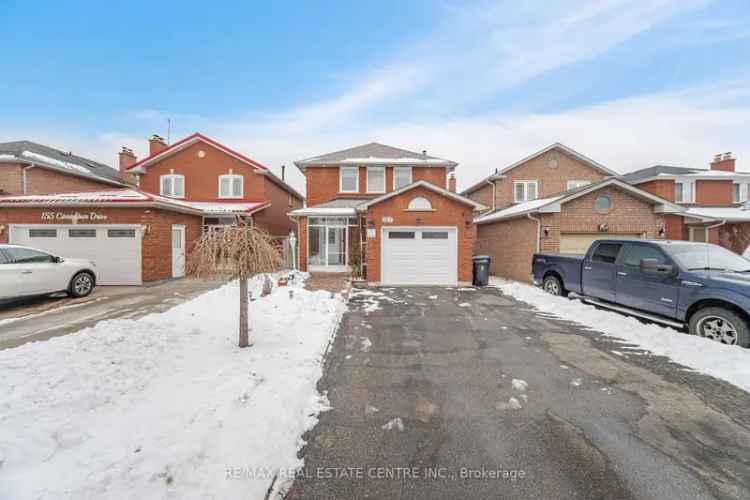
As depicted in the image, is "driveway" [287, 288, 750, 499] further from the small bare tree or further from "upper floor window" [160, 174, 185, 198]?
"upper floor window" [160, 174, 185, 198]

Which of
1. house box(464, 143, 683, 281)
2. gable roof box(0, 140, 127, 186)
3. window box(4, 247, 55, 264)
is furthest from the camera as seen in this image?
gable roof box(0, 140, 127, 186)

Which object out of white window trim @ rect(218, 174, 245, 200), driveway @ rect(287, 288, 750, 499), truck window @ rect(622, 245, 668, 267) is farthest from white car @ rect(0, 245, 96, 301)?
truck window @ rect(622, 245, 668, 267)

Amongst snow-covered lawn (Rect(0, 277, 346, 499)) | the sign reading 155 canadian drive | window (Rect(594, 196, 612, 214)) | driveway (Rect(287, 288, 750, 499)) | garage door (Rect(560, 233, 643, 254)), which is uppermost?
window (Rect(594, 196, 612, 214))

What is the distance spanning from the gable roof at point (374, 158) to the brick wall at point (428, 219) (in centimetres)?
565

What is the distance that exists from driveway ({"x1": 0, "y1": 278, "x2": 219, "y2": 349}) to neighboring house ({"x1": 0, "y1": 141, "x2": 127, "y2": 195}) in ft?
39.8

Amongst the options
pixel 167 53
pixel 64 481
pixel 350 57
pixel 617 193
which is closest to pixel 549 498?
pixel 64 481

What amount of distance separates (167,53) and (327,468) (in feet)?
62.0

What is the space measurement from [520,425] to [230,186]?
19633mm

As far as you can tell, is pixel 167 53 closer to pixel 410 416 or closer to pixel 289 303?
pixel 289 303

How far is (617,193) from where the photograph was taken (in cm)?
1237

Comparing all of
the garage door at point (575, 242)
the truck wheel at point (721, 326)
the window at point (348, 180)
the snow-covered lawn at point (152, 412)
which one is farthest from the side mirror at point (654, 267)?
the window at point (348, 180)

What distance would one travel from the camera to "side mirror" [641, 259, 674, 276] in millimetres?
6230

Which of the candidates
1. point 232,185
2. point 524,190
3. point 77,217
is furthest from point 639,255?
point 232,185

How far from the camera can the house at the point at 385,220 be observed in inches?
501
